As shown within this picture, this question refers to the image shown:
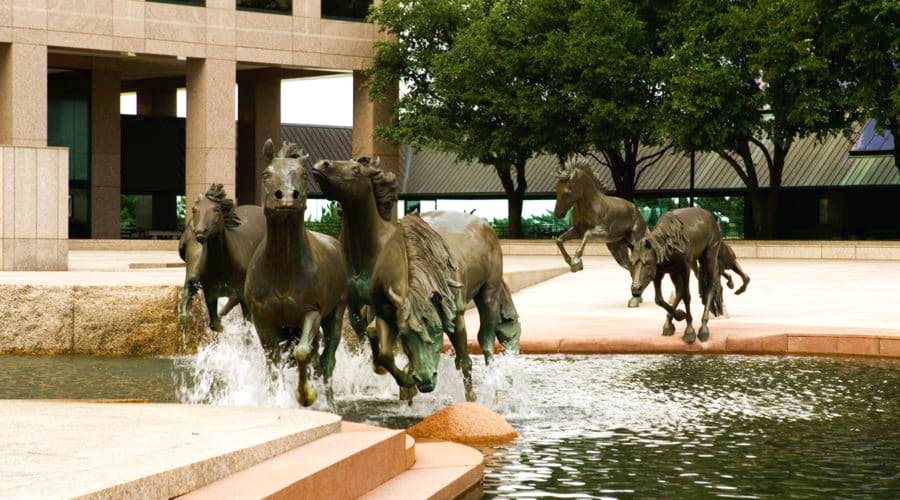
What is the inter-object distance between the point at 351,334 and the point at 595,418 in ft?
17.9

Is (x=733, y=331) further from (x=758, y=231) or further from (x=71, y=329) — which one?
(x=758, y=231)

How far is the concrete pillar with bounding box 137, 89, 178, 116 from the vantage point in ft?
207

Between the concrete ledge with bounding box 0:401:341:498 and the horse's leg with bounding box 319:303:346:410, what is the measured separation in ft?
6.94

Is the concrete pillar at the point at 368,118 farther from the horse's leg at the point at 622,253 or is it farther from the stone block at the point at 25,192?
the horse's leg at the point at 622,253

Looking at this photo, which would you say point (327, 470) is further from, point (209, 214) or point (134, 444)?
point (209, 214)

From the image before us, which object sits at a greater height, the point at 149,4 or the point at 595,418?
the point at 149,4

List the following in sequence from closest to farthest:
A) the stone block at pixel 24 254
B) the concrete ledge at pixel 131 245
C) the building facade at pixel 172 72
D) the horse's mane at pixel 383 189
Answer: the horse's mane at pixel 383 189 → the stone block at pixel 24 254 → the building facade at pixel 172 72 → the concrete ledge at pixel 131 245

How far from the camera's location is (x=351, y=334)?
50.8ft

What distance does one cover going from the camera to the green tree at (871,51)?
1540 inches

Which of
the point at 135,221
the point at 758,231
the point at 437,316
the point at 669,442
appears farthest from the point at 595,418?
the point at 135,221

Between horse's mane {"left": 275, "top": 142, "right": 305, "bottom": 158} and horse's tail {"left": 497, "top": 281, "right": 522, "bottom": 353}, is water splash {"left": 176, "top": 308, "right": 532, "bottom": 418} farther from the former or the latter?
horse's mane {"left": 275, "top": 142, "right": 305, "bottom": 158}

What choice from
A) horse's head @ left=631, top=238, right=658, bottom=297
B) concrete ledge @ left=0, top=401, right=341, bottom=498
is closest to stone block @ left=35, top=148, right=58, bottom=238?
horse's head @ left=631, top=238, right=658, bottom=297

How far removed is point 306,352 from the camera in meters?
8.88

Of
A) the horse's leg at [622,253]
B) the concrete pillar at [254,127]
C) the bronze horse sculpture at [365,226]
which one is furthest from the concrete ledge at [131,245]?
the bronze horse sculpture at [365,226]
